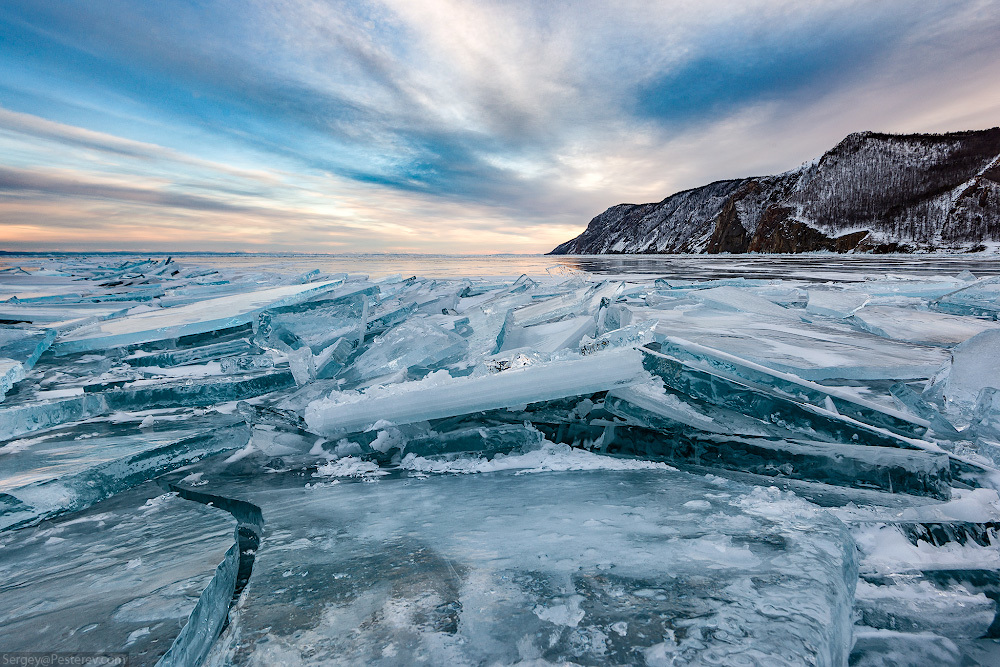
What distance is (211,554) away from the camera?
100 cm

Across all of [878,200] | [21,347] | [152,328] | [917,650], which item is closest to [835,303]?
[917,650]

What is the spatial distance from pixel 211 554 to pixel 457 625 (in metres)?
0.64

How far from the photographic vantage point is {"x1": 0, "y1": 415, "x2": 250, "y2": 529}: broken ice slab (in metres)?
1.29

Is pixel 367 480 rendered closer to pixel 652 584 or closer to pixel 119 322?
pixel 652 584

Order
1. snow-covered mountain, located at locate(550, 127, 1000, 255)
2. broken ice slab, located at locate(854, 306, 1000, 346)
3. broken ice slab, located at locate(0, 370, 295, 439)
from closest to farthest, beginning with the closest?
broken ice slab, located at locate(0, 370, 295, 439) < broken ice slab, located at locate(854, 306, 1000, 346) < snow-covered mountain, located at locate(550, 127, 1000, 255)

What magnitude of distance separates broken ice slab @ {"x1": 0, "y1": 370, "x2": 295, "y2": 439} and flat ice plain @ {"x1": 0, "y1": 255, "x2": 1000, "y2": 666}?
0.04 feet

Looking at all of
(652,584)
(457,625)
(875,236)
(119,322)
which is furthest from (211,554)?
(875,236)

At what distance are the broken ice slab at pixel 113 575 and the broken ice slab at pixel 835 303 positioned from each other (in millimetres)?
4336

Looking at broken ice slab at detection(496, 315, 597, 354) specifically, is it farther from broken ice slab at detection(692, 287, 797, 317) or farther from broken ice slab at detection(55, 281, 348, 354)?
broken ice slab at detection(55, 281, 348, 354)

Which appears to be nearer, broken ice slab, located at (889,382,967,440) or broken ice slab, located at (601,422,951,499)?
broken ice slab, located at (601,422,951,499)

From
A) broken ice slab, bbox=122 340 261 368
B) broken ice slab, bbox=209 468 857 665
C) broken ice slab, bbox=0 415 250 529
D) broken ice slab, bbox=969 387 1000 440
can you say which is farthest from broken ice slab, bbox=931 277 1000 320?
broken ice slab, bbox=122 340 261 368

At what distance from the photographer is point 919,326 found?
295cm

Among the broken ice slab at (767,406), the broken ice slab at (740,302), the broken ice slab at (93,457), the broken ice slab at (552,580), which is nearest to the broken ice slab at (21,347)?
the broken ice slab at (93,457)

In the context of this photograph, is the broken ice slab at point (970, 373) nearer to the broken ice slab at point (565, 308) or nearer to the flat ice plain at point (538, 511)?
the flat ice plain at point (538, 511)
